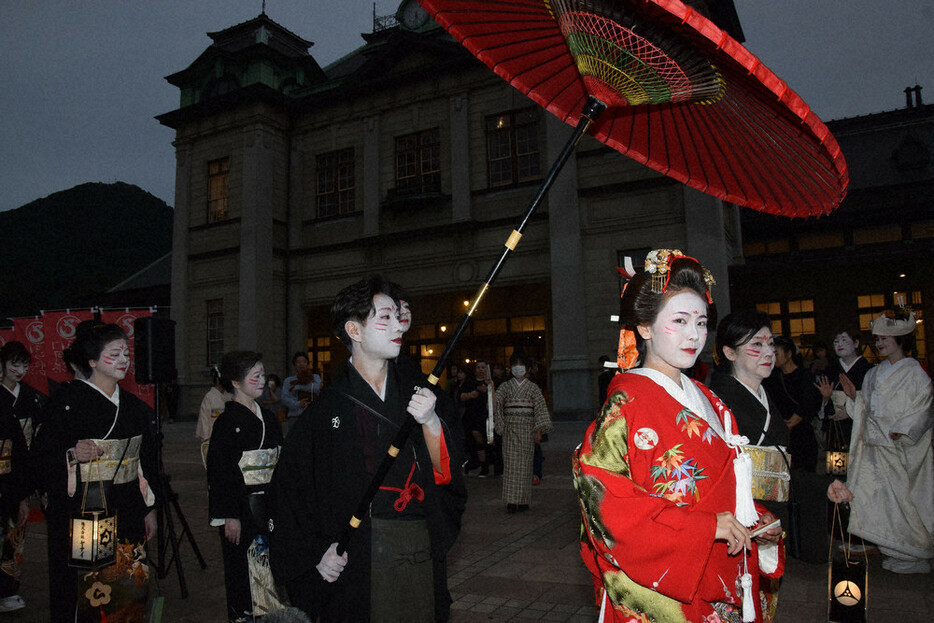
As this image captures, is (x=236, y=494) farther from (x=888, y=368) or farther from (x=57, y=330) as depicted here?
(x=57, y=330)

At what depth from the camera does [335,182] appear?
19.4m

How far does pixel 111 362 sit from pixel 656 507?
3.53m

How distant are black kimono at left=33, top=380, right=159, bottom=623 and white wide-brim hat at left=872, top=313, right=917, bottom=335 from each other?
5863mm

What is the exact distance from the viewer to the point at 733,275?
17656 mm

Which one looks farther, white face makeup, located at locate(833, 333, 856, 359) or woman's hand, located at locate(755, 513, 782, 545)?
white face makeup, located at locate(833, 333, 856, 359)

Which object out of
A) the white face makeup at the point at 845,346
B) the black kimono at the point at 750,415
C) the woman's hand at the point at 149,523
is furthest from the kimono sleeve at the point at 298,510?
the white face makeup at the point at 845,346

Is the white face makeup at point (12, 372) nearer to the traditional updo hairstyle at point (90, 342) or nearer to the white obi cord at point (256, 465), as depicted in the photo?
the traditional updo hairstyle at point (90, 342)

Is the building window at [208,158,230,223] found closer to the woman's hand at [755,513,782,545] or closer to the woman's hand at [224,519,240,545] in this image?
the woman's hand at [224,519,240,545]

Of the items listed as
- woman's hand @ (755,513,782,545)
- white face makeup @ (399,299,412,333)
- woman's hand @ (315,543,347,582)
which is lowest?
woman's hand @ (315,543,347,582)

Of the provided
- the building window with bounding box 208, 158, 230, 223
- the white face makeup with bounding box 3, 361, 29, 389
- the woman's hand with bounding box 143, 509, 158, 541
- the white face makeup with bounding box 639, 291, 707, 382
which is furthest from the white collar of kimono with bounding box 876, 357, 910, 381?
the building window with bounding box 208, 158, 230, 223

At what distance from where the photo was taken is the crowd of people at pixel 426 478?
2.03 metres

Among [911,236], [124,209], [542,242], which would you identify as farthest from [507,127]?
[124,209]

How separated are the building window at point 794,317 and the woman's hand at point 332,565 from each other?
18.0 metres

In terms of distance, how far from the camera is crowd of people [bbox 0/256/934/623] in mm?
2025
